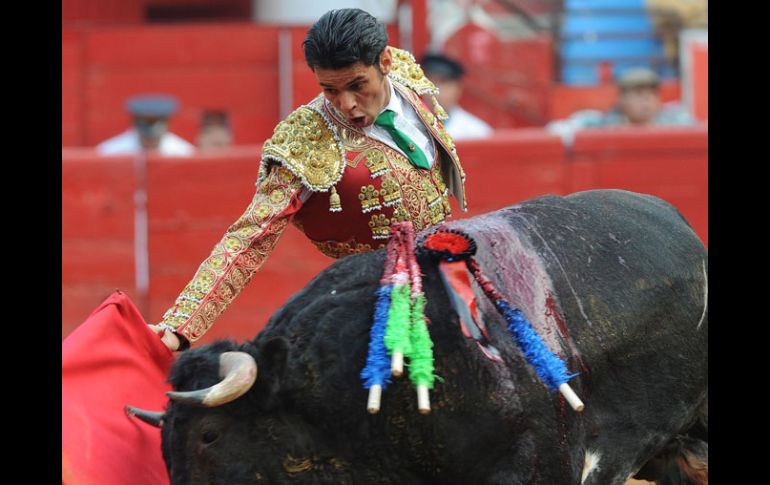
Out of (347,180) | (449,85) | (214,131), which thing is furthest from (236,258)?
(214,131)

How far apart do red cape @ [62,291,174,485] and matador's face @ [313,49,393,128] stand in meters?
0.76

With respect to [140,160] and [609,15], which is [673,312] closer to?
[140,160]

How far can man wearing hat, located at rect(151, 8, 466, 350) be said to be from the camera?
9.64 feet

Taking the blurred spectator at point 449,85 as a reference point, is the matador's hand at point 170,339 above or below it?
below

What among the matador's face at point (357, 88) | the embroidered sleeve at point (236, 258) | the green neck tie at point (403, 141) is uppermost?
the matador's face at point (357, 88)

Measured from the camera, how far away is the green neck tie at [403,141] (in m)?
3.22

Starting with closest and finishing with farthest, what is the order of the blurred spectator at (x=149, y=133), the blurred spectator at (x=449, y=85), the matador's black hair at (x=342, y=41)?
the matador's black hair at (x=342, y=41) < the blurred spectator at (x=449, y=85) < the blurred spectator at (x=149, y=133)

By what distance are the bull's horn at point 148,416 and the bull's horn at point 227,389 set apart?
275 millimetres

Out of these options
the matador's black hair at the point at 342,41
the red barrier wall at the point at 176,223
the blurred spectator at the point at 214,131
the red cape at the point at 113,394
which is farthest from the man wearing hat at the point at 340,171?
the blurred spectator at the point at 214,131

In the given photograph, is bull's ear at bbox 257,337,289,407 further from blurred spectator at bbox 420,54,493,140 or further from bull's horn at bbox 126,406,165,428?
blurred spectator at bbox 420,54,493,140

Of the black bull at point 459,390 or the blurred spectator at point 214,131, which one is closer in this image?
the black bull at point 459,390

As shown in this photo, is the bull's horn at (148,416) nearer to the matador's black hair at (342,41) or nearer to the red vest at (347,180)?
the red vest at (347,180)

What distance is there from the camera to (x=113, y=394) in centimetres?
311

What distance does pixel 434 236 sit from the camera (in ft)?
9.29
